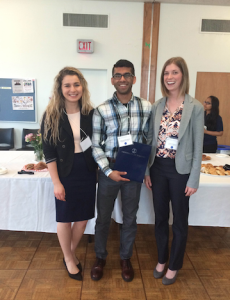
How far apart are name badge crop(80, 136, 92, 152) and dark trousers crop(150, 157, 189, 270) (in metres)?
0.49

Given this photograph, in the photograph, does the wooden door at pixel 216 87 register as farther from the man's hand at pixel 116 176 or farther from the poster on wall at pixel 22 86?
the man's hand at pixel 116 176

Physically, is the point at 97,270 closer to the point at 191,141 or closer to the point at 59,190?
the point at 59,190

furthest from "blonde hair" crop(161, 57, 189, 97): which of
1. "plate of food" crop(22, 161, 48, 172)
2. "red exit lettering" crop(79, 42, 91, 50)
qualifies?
"red exit lettering" crop(79, 42, 91, 50)

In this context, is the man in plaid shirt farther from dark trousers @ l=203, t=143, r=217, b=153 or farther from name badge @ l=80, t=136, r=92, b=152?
dark trousers @ l=203, t=143, r=217, b=153

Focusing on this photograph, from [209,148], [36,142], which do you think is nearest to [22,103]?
[36,142]

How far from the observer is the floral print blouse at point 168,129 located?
1.49 m

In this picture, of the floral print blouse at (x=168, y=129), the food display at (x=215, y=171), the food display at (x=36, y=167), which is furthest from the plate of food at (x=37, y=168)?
the food display at (x=215, y=171)

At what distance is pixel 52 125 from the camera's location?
1469 mm

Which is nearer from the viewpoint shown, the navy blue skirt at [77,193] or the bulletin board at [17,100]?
the navy blue skirt at [77,193]

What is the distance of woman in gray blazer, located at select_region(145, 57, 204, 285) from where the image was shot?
56.9 inches

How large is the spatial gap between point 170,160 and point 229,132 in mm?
4254

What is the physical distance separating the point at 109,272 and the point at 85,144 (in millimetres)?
1074

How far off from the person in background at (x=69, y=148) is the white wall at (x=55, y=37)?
3468mm

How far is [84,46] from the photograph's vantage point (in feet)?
14.9
